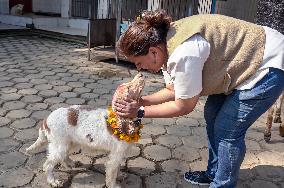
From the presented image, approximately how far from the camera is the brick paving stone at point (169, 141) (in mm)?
4203

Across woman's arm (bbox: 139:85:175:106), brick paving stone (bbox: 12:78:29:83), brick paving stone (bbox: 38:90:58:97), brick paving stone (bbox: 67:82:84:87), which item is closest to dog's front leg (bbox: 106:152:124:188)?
woman's arm (bbox: 139:85:175:106)

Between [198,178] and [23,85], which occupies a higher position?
[23,85]

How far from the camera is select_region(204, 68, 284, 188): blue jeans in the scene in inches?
Result: 97.2

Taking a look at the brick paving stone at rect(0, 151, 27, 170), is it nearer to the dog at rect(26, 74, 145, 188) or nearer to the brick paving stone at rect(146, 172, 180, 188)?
the dog at rect(26, 74, 145, 188)

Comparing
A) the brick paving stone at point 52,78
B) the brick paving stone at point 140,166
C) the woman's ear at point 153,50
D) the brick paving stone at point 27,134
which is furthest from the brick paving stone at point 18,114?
the woman's ear at point 153,50

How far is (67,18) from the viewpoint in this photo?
13.0 m

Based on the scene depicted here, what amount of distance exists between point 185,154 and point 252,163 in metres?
0.79

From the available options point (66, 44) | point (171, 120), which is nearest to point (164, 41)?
point (171, 120)

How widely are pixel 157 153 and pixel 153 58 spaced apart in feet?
6.23

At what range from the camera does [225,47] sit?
7.73ft

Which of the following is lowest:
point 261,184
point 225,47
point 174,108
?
point 261,184

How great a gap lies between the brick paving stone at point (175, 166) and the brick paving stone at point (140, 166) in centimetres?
15

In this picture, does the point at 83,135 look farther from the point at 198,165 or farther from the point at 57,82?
the point at 57,82

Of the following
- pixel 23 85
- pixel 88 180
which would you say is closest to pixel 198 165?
pixel 88 180
